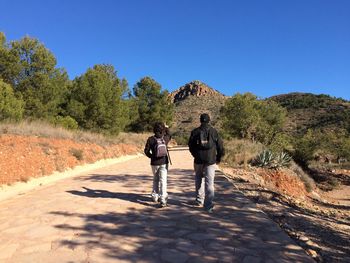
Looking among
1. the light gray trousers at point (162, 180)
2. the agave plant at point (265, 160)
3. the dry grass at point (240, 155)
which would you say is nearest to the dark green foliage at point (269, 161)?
the agave plant at point (265, 160)

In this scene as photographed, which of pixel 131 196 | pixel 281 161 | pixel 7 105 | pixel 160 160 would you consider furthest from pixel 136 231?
pixel 7 105

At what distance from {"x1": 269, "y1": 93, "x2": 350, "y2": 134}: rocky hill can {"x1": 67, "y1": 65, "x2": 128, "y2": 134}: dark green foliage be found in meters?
36.0

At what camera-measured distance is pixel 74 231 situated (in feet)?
19.9

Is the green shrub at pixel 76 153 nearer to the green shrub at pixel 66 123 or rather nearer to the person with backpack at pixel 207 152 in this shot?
the green shrub at pixel 66 123

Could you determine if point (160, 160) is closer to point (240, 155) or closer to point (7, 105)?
point (240, 155)

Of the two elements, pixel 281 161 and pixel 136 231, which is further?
pixel 281 161

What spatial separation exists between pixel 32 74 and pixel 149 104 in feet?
88.6

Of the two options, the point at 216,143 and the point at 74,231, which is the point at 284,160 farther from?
the point at 74,231

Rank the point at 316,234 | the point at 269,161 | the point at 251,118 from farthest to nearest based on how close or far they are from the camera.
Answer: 1. the point at 251,118
2. the point at 269,161
3. the point at 316,234

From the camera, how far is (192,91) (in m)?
120

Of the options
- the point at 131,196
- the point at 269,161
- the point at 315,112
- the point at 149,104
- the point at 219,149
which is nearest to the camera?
the point at 219,149

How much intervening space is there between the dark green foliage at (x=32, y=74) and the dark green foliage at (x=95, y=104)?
129 inches

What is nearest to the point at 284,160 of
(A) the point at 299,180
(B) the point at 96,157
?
(A) the point at 299,180

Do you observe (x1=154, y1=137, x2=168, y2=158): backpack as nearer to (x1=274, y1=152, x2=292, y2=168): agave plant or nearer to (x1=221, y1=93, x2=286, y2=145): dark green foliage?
(x1=274, y1=152, x2=292, y2=168): agave plant
